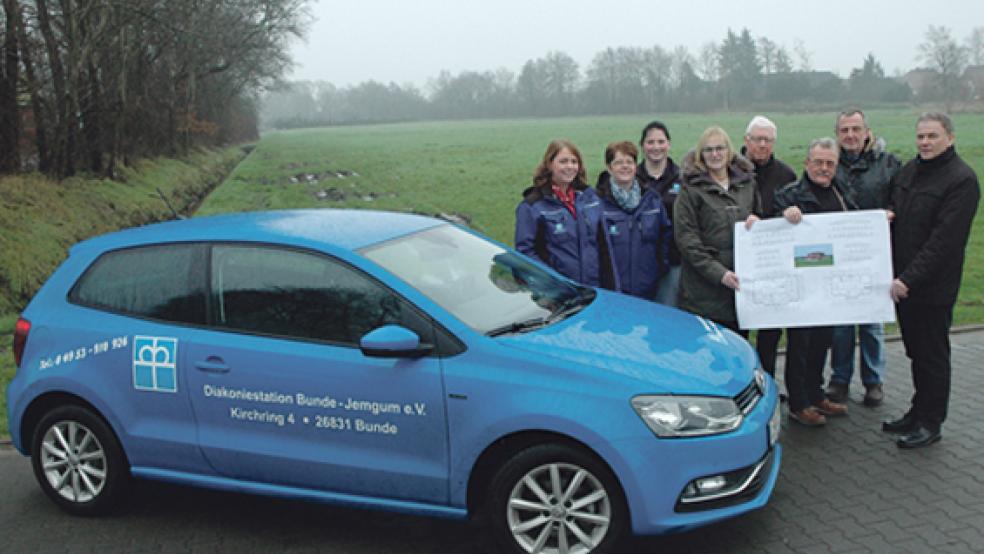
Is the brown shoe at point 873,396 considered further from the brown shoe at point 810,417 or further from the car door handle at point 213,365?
the car door handle at point 213,365

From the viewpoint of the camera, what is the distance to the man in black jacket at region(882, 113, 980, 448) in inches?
211

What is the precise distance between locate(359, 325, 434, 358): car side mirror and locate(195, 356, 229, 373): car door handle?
2.75 feet

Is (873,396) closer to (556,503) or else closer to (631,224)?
(631,224)

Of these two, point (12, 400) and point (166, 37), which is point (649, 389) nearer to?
point (12, 400)

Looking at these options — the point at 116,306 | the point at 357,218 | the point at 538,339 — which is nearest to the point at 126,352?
the point at 116,306

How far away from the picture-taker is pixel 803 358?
6227mm

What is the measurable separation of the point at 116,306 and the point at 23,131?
19.5 meters

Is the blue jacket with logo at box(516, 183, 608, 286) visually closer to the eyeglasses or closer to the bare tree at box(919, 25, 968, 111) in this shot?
the eyeglasses

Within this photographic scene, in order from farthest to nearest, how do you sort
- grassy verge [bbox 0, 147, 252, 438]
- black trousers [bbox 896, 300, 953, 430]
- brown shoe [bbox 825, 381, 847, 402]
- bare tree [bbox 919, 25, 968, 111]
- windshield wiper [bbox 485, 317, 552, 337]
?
1. bare tree [bbox 919, 25, 968, 111]
2. grassy verge [bbox 0, 147, 252, 438]
3. brown shoe [bbox 825, 381, 847, 402]
4. black trousers [bbox 896, 300, 953, 430]
5. windshield wiper [bbox 485, 317, 552, 337]

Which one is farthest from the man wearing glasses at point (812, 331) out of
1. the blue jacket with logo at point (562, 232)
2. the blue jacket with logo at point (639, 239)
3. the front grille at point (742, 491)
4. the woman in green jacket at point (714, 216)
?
the front grille at point (742, 491)

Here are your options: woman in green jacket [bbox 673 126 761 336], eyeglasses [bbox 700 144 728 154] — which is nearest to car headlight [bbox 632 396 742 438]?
woman in green jacket [bbox 673 126 761 336]

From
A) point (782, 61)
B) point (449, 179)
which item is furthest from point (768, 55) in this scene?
point (449, 179)

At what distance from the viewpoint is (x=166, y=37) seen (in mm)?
32094

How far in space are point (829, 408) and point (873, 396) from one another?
423 millimetres
